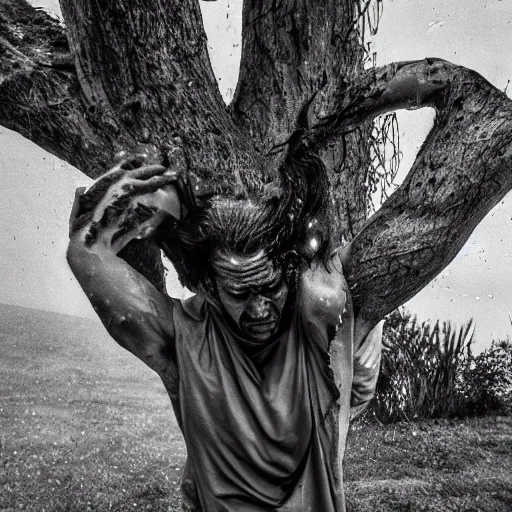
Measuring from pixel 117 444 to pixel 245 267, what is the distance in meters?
2.79

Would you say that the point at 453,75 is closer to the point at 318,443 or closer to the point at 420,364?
the point at 318,443

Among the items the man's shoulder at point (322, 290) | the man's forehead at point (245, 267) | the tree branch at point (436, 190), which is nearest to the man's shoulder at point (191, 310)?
the man's forehead at point (245, 267)

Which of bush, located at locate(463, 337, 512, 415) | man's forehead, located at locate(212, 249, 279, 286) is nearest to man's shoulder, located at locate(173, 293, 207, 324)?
man's forehead, located at locate(212, 249, 279, 286)

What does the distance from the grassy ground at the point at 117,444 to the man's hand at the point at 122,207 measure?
2.26m

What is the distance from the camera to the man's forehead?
1632 mm

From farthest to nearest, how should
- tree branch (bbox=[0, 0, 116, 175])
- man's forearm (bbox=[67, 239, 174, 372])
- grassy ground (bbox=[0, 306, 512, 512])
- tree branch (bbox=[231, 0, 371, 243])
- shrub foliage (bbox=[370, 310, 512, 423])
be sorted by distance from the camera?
1. shrub foliage (bbox=[370, 310, 512, 423])
2. grassy ground (bbox=[0, 306, 512, 512])
3. tree branch (bbox=[231, 0, 371, 243])
4. tree branch (bbox=[0, 0, 116, 175])
5. man's forearm (bbox=[67, 239, 174, 372])

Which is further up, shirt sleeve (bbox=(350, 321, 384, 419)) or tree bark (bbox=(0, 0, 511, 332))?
tree bark (bbox=(0, 0, 511, 332))

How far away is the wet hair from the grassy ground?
6.98 ft

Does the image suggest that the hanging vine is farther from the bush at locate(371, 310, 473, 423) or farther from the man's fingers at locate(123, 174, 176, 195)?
the bush at locate(371, 310, 473, 423)

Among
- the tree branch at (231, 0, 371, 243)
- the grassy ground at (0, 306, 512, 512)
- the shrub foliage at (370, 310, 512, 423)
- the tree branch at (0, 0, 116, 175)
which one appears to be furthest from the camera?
the shrub foliage at (370, 310, 512, 423)

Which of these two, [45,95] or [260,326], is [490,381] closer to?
[260,326]

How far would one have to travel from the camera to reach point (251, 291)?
5.38ft

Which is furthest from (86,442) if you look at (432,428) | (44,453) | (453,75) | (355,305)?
(453,75)

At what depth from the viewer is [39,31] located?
6.58 feet
